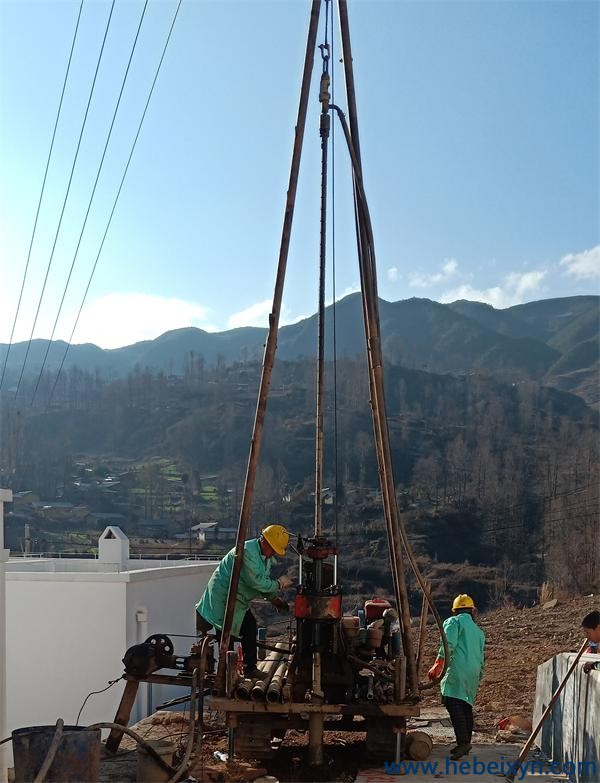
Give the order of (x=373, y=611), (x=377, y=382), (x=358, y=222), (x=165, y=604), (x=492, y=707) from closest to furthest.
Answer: (x=377, y=382), (x=358, y=222), (x=373, y=611), (x=492, y=707), (x=165, y=604)

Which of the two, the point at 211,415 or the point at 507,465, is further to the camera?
the point at 211,415

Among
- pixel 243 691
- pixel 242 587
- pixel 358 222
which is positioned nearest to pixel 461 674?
pixel 243 691

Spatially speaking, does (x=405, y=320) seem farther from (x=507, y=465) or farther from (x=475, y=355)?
(x=507, y=465)

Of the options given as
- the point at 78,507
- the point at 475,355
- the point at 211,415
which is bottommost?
the point at 78,507

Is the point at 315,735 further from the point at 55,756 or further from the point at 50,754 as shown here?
the point at 50,754

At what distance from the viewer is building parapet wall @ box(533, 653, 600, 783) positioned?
659 cm

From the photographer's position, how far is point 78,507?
3036 inches

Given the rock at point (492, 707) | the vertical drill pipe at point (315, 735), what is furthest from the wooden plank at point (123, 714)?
the rock at point (492, 707)

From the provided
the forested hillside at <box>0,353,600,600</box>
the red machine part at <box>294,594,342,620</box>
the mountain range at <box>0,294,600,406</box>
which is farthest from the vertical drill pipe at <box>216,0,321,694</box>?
the mountain range at <box>0,294,600,406</box>

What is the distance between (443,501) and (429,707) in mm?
60780

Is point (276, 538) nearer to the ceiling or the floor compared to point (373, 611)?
nearer to the ceiling

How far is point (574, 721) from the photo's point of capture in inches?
281

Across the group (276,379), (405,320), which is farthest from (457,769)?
(405,320)

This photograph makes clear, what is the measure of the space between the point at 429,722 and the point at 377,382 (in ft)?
13.3
